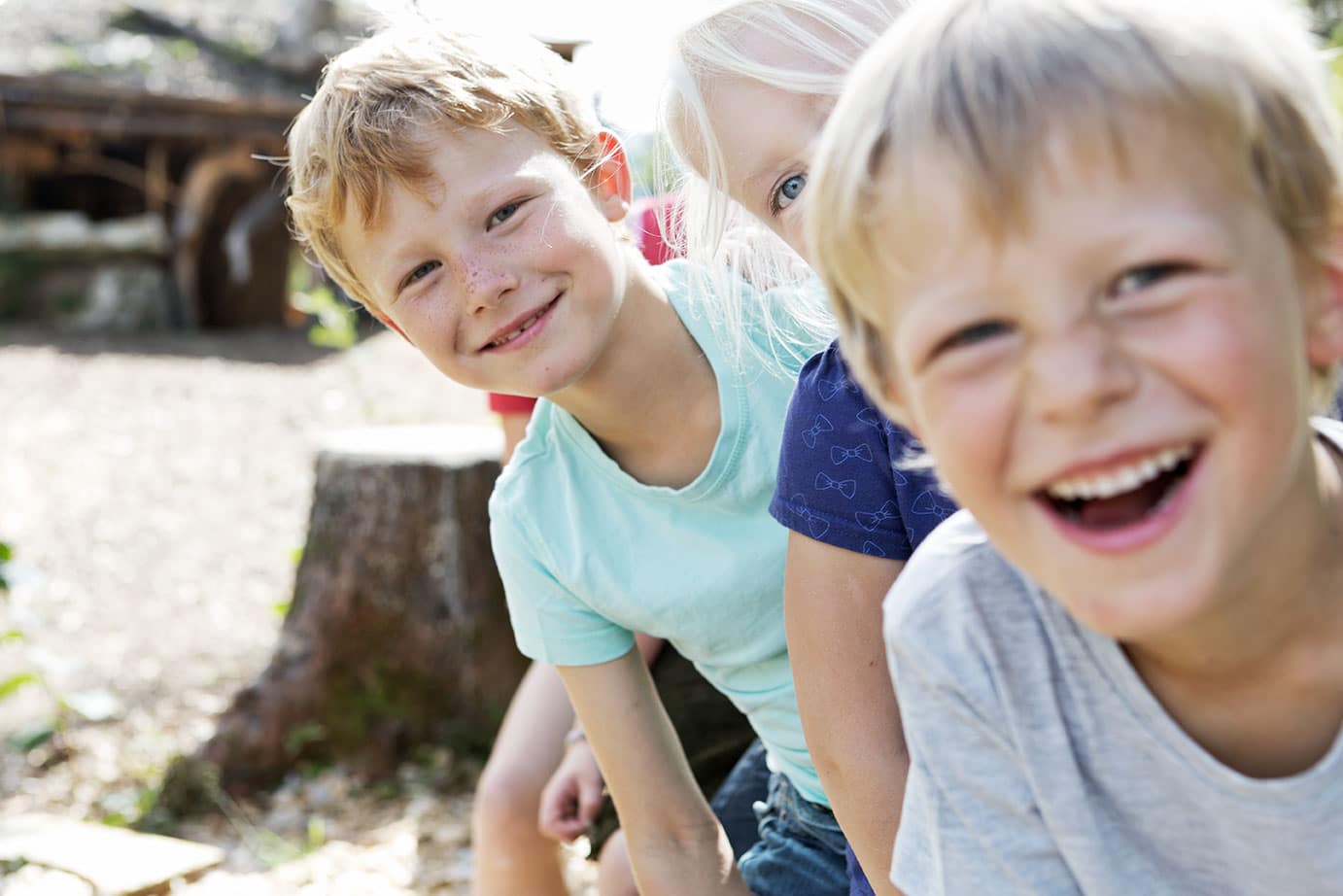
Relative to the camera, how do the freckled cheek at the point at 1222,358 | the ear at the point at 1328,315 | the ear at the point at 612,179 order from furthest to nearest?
the ear at the point at 612,179 → the ear at the point at 1328,315 → the freckled cheek at the point at 1222,358

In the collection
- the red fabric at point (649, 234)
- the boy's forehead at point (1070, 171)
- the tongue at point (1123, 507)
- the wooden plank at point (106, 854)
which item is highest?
the boy's forehead at point (1070, 171)

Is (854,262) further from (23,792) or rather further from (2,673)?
(2,673)

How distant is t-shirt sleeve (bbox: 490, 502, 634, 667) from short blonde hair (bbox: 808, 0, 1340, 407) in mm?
989

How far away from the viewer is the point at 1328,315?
40.7 inches

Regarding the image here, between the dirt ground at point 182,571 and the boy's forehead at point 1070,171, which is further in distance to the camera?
the dirt ground at point 182,571

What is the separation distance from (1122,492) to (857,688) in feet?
1.80

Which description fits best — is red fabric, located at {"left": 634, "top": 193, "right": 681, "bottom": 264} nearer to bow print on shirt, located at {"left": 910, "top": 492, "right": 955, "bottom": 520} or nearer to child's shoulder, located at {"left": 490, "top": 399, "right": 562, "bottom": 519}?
child's shoulder, located at {"left": 490, "top": 399, "right": 562, "bottom": 519}

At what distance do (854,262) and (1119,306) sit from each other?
0.23m

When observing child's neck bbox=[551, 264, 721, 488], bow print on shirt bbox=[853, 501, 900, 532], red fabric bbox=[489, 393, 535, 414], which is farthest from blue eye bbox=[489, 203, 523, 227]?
red fabric bbox=[489, 393, 535, 414]

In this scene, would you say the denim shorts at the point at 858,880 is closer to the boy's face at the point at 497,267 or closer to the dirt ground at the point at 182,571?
the boy's face at the point at 497,267

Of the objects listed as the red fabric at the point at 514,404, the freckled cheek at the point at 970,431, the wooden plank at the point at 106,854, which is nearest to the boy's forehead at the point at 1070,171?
the freckled cheek at the point at 970,431

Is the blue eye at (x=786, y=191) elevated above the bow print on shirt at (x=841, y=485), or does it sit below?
above

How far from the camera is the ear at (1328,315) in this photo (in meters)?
1.02

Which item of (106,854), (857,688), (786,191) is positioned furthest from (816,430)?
(106,854)
